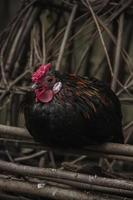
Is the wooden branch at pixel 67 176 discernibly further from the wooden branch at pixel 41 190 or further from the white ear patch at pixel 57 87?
the white ear patch at pixel 57 87

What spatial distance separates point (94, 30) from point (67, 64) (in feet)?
1.09

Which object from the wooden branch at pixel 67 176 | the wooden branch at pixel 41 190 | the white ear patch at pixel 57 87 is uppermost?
the white ear patch at pixel 57 87

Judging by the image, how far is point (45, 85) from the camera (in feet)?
7.56

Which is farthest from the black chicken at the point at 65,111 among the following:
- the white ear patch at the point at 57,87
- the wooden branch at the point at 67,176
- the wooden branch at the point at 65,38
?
the wooden branch at the point at 65,38

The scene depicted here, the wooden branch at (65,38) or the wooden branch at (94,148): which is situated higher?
the wooden branch at (65,38)

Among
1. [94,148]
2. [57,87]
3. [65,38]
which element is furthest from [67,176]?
[65,38]

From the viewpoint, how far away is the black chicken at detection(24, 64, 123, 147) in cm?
227

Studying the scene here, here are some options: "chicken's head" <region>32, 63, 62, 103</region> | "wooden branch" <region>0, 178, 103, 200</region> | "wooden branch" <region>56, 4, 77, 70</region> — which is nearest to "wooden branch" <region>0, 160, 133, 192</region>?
"wooden branch" <region>0, 178, 103, 200</region>

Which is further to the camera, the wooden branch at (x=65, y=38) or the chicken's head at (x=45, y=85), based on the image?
the wooden branch at (x=65, y=38)

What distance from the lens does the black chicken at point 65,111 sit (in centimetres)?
227

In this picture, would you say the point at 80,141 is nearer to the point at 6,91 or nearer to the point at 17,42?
the point at 6,91

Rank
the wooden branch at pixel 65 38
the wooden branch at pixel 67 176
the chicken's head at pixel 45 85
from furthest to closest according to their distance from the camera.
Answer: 1. the wooden branch at pixel 65 38
2. the chicken's head at pixel 45 85
3. the wooden branch at pixel 67 176

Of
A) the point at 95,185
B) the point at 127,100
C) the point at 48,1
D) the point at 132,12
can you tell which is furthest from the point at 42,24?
the point at 95,185

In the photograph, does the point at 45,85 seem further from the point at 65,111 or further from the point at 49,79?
the point at 65,111
